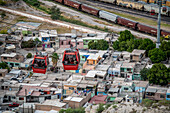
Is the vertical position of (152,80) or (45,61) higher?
(45,61)

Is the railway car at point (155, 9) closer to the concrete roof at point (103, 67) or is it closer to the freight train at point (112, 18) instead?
the freight train at point (112, 18)

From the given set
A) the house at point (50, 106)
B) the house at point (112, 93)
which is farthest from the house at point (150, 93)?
the house at point (50, 106)

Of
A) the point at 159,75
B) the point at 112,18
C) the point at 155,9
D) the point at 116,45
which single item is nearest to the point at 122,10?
the point at 155,9

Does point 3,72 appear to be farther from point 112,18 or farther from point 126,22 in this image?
point 112,18

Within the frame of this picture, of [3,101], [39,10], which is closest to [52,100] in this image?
[3,101]

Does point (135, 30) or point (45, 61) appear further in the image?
point (135, 30)

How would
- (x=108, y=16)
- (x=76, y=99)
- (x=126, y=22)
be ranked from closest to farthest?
1. (x=76, y=99)
2. (x=126, y=22)
3. (x=108, y=16)

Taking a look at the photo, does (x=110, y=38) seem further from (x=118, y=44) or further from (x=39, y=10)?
(x=39, y=10)

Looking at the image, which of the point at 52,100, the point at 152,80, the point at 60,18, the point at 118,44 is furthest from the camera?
the point at 60,18
